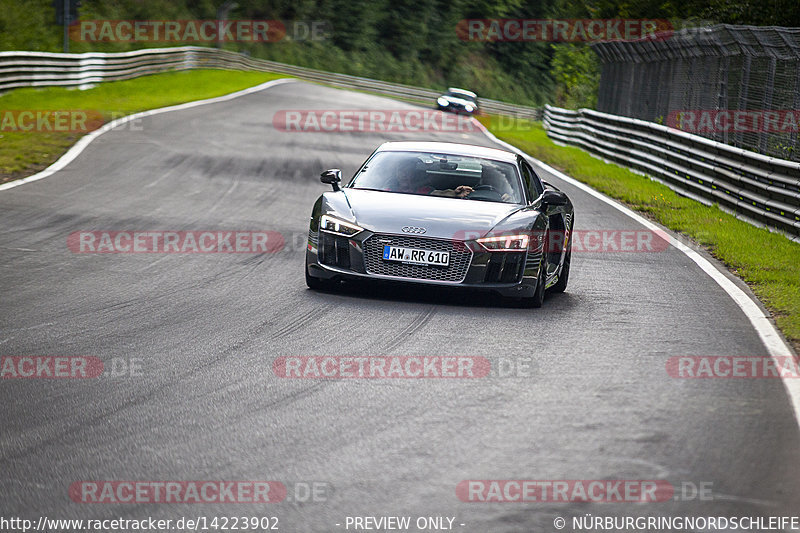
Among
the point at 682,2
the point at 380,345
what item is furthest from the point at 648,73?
the point at 380,345

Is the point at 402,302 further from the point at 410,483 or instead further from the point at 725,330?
the point at 410,483

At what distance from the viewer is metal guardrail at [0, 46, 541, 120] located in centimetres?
3112

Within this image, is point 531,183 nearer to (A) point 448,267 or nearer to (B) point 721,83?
(A) point 448,267

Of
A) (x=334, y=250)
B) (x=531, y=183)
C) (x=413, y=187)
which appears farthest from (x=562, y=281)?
(x=334, y=250)

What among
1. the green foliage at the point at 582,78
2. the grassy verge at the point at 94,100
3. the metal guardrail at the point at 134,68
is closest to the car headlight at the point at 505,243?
the grassy verge at the point at 94,100

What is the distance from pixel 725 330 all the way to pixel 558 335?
141cm

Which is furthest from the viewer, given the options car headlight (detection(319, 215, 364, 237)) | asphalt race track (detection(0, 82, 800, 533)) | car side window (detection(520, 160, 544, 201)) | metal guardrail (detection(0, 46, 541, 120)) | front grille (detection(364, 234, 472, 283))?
metal guardrail (detection(0, 46, 541, 120))

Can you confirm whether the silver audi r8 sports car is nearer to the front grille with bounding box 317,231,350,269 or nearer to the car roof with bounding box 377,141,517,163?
the front grille with bounding box 317,231,350,269

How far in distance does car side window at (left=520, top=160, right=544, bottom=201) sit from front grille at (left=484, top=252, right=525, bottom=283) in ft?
4.14

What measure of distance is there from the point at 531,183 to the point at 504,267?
177 cm

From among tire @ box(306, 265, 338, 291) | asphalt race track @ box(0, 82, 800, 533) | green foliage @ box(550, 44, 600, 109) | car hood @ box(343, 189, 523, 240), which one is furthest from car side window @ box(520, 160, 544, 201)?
green foliage @ box(550, 44, 600, 109)

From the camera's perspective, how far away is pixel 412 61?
82.4m

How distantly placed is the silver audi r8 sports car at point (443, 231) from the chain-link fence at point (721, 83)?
7.82 metres

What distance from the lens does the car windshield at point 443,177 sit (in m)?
10.3
